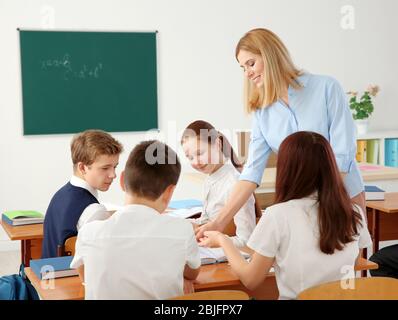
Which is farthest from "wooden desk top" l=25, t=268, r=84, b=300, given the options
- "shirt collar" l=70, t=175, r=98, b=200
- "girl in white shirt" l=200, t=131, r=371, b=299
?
"shirt collar" l=70, t=175, r=98, b=200

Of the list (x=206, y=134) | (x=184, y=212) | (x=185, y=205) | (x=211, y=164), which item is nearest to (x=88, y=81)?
(x=185, y=205)

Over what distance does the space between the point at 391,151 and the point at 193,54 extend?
2343 mm

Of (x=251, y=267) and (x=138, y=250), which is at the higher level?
(x=138, y=250)

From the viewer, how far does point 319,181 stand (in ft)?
6.64

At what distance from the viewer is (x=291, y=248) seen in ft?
6.58

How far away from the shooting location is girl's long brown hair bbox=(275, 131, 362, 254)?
6.52 feet

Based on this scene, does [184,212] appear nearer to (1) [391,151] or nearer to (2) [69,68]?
(2) [69,68]

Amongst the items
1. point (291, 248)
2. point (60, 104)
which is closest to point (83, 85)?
point (60, 104)

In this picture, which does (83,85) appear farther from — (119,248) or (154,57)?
(119,248)

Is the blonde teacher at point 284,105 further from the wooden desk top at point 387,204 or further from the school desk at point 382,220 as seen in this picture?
the school desk at point 382,220

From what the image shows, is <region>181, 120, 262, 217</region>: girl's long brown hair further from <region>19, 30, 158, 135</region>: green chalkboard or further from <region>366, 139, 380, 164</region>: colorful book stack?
<region>366, 139, 380, 164</region>: colorful book stack

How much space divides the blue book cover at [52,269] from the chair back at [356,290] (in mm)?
865

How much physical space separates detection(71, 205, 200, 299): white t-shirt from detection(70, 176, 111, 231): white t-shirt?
17.2 inches

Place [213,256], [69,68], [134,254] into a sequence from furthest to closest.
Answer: [69,68], [213,256], [134,254]
